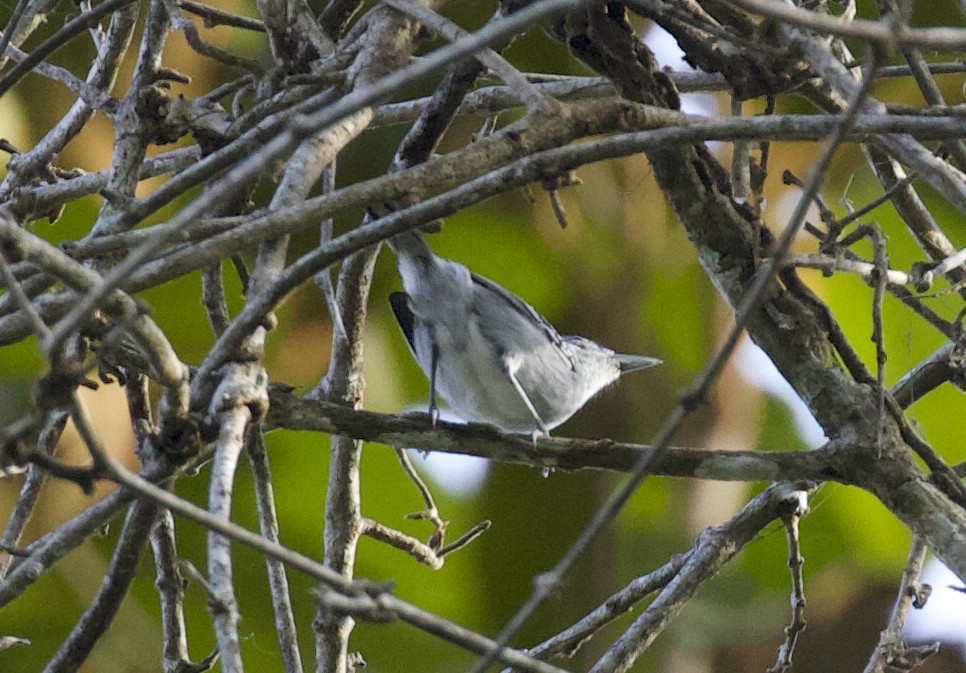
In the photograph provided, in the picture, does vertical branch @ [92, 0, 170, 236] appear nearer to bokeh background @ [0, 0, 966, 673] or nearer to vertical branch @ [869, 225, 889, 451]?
vertical branch @ [869, 225, 889, 451]

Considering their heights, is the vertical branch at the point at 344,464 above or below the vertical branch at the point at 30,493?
above

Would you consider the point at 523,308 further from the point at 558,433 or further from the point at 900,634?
the point at 558,433

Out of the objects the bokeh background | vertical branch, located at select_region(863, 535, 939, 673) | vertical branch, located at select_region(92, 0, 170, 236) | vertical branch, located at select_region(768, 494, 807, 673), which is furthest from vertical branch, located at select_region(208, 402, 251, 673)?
the bokeh background

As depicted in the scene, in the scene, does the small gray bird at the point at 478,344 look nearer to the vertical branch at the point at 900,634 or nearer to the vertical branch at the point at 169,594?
the vertical branch at the point at 169,594

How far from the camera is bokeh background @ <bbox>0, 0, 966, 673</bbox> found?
310 cm

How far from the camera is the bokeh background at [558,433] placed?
122 inches

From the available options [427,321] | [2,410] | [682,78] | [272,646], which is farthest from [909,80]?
[2,410]

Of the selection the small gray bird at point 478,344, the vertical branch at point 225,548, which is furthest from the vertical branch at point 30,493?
the small gray bird at point 478,344

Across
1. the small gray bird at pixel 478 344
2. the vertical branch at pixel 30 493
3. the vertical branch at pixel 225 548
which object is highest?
the small gray bird at pixel 478 344

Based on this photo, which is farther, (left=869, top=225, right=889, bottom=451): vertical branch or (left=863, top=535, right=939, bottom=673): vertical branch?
(left=863, top=535, right=939, bottom=673): vertical branch

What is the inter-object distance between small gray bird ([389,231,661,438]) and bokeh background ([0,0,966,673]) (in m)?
0.65

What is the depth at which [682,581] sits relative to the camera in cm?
178

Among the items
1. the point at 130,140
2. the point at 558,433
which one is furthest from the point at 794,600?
the point at 558,433

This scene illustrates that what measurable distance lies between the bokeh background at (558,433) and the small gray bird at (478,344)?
0.65 m
